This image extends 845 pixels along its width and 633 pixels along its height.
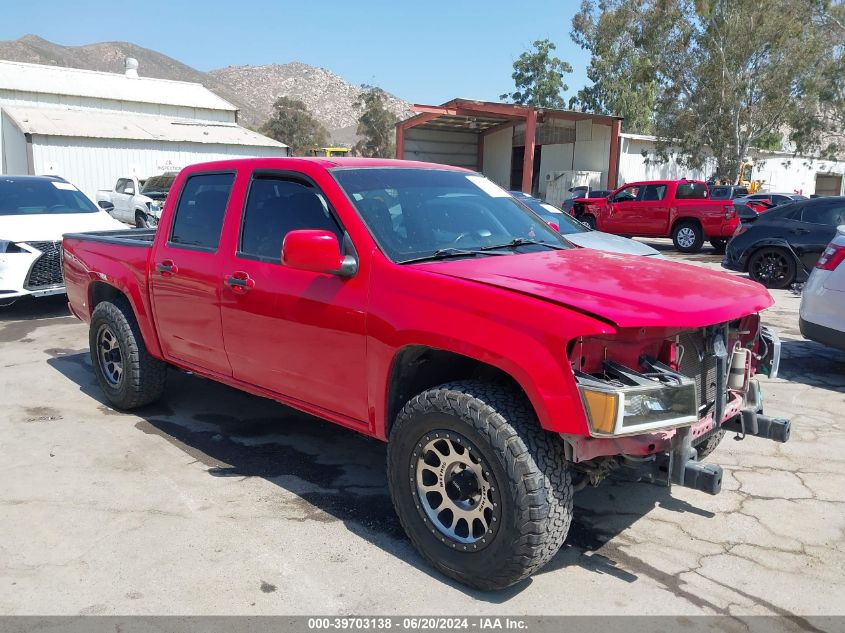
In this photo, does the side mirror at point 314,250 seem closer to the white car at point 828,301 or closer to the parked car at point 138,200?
the white car at point 828,301

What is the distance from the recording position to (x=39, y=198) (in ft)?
33.1

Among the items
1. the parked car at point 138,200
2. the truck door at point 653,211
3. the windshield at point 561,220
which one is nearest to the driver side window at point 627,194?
the truck door at point 653,211

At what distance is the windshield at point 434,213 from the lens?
→ 12.1 feet

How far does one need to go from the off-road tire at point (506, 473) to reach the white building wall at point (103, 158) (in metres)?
27.9

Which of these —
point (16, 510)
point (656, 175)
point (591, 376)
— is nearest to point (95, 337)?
point (16, 510)

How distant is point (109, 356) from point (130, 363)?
1.59 ft

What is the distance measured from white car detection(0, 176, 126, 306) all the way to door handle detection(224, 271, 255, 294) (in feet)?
16.1

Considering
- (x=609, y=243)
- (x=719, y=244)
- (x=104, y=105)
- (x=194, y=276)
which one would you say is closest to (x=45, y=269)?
(x=194, y=276)

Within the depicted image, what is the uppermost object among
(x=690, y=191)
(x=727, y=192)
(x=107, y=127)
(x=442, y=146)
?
(x=107, y=127)

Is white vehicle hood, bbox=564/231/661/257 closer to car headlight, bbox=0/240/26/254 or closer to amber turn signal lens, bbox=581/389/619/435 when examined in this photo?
amber turn signal lens, bbox=581/389/619/435

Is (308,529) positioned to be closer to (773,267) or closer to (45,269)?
(45,269)

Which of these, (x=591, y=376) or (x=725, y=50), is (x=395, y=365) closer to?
(x=591, y=376)

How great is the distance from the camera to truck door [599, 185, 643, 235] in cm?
1945

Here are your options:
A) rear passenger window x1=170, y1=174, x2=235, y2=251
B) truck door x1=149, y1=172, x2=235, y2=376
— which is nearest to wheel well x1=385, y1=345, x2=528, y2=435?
truck door x1=149, y1=172, x2=235, y2=376
